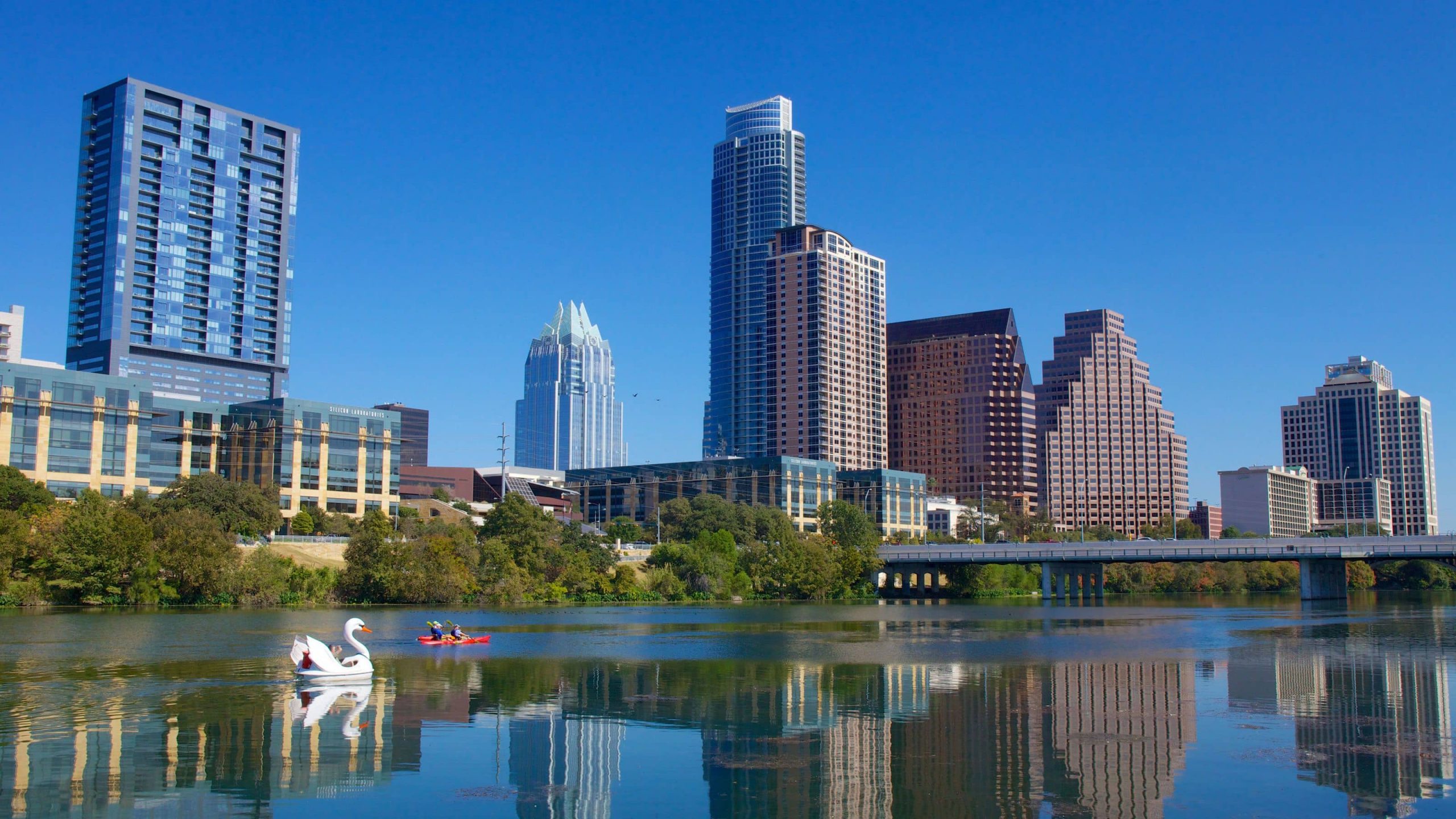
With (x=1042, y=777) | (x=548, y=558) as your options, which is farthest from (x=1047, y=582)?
(x=1042, y=777)

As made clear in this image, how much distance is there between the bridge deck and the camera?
14962 centimetres

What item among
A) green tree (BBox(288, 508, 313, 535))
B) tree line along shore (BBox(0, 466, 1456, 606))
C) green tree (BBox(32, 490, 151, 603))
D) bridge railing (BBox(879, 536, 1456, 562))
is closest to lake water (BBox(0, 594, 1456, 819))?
green tree (BBox(32, 490, 151, 603))

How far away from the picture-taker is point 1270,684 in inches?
1880

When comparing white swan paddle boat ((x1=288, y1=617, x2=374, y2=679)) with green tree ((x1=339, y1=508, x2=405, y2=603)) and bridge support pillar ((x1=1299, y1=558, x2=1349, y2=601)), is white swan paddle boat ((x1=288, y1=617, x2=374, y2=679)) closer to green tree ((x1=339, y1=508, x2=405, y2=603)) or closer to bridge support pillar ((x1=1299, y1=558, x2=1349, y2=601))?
green tree ((x1=339, y1=508, x2=405, y2=603))

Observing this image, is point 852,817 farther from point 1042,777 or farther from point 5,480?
point 5,480

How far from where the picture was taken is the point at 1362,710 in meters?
39.9

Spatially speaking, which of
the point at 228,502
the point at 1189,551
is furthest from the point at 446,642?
the point at 1189,551

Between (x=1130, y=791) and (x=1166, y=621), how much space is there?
76.6 meters

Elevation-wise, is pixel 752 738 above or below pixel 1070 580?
below

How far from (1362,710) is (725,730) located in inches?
838

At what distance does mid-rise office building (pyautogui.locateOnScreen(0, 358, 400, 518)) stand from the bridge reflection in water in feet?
413

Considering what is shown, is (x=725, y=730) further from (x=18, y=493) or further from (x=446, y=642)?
(x=18, y=493)

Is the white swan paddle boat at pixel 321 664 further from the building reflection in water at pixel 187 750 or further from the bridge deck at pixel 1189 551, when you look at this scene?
the bridge deck at pixel 1189 551

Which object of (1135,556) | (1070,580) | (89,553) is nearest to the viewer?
(89,553)
